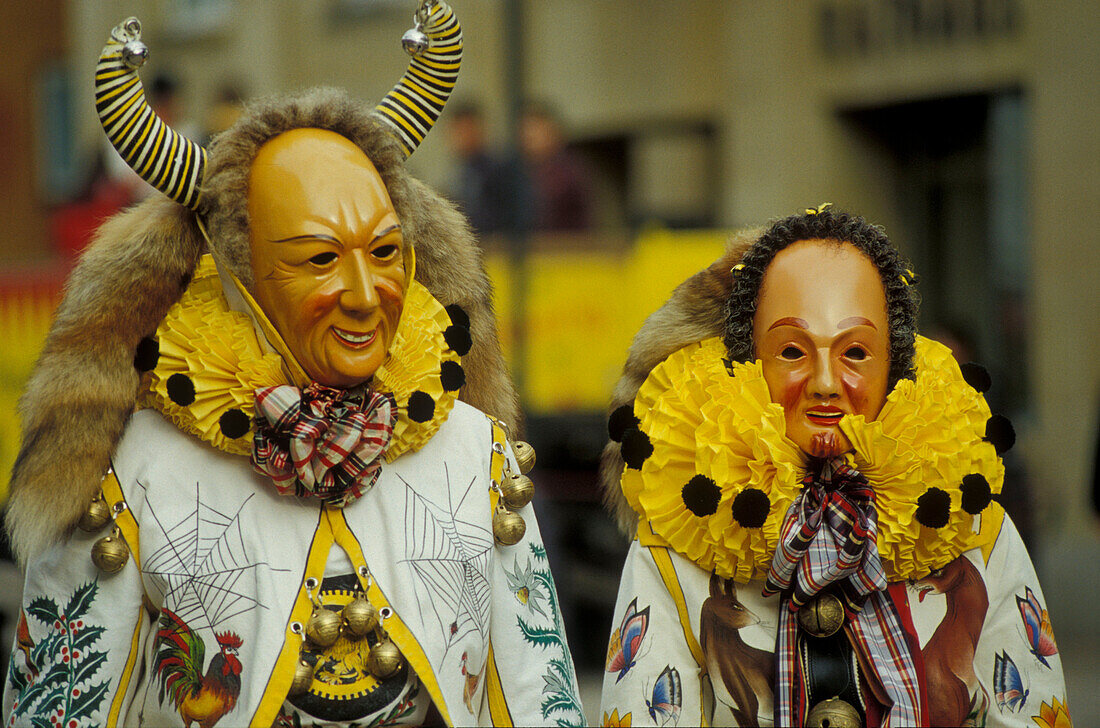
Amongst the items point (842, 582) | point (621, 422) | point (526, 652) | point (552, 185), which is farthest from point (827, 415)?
point (552, 185)

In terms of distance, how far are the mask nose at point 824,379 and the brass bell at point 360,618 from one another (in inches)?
38.9

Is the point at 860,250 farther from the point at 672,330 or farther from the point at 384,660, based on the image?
the point at 384,660

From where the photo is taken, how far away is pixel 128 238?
10.0 feet

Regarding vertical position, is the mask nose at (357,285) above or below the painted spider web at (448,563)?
above

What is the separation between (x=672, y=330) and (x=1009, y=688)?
1027 mm

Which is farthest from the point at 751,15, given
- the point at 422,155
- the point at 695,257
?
the point at 695,257

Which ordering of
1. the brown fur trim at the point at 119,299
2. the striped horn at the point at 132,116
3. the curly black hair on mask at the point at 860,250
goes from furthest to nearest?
1. the curly black hair on mask at the point at 860,250
2. the brown fur trim at the point at 119,299
3. the striped horn at the point at 132,116

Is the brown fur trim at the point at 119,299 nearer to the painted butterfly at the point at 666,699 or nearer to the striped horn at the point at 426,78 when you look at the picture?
the striped horn at the point at 426,78

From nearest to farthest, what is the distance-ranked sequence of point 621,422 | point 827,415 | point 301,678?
point 301,678 → point 827,415 → point 621,422

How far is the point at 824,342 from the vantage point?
9.64 feet

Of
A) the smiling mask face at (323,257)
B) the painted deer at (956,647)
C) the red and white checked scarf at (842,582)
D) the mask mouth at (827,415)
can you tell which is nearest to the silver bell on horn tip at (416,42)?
the smiling mask face at (323,257)

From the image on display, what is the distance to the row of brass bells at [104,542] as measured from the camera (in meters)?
2.86

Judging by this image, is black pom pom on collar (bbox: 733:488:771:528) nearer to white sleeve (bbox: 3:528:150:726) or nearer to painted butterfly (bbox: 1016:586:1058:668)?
painted butterfly (bbox: 1016:586:1058:668)

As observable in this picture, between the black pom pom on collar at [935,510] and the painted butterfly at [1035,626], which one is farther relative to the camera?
the painted butterfly at [1035,626]
